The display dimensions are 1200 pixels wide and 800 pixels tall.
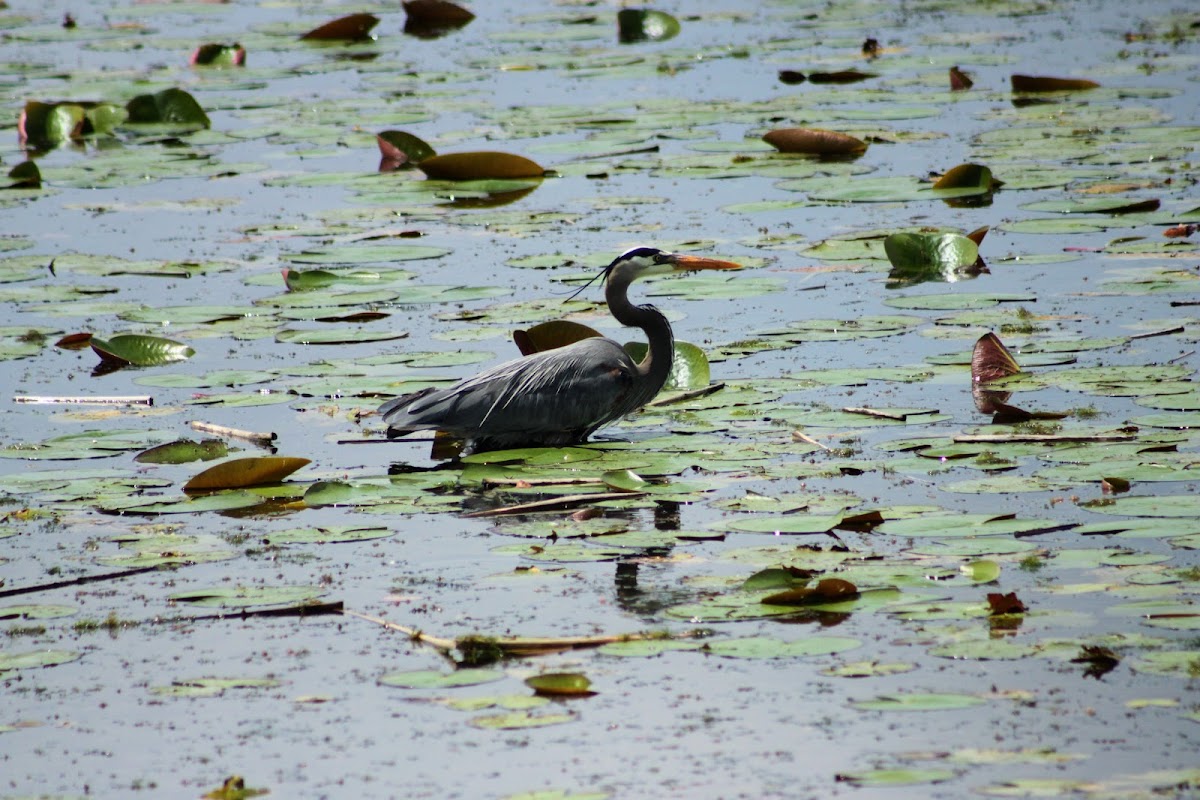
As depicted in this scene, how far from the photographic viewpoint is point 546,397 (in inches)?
264

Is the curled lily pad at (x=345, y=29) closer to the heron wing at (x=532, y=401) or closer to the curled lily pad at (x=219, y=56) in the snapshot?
the curled lily pad at (x=219, y=56)

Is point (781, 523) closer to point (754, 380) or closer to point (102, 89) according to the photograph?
point (754, 380)

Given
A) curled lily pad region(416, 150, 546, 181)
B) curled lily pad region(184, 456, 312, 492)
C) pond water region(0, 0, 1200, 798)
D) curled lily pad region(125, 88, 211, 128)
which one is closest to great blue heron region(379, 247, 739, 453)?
pond water region(0, 0, 1200, 798)

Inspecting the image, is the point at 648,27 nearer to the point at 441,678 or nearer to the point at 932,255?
the point at 932,255

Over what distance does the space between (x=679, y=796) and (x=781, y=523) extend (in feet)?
5.67

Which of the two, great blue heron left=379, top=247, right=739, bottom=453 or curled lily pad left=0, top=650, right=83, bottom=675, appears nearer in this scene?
curled lily pad left=0, top=650, right=83, bottom=675

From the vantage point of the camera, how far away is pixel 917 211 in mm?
9758

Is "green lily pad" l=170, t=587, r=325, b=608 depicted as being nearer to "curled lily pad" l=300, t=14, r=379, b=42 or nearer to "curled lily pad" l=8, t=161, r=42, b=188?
"curled lily pad" l=8, t=161, r=42, b=188

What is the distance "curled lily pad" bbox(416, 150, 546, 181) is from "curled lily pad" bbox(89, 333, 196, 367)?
331cm

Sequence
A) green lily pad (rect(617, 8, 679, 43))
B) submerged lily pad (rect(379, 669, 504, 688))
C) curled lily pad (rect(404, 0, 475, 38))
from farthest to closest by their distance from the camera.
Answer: curled lily pad (rect(404, 0, 475, 38)), green lily pad (rect(617, 8, 679, 43)), submerged lily pad (rect(379, 669, 504, 688))

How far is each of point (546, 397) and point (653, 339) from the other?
554 millimetres

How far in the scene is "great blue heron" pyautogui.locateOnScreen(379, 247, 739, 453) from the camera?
6629 mm

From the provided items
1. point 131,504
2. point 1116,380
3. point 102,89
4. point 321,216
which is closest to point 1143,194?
point 1116,380

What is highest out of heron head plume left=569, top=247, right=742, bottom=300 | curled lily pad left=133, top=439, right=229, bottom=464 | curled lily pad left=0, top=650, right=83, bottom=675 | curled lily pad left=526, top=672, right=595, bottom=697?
heron head plume left=569, top=247, right=742, bottom=300
